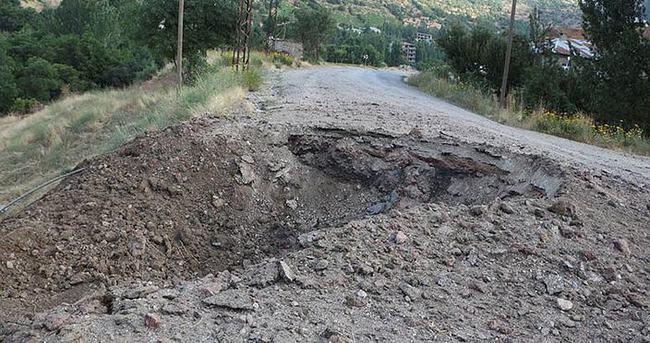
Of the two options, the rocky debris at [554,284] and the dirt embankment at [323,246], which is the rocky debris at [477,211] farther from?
the rocky debris at [554,284]

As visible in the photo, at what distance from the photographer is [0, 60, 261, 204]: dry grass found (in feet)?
30.3

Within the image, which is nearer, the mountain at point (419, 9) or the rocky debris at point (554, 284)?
the rocky debris at point (554, 284)

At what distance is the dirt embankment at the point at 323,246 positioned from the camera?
10.7ft

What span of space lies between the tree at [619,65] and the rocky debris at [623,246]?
11.7m

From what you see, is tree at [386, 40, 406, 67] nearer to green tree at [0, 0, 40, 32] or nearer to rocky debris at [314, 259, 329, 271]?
green tree at [0, 0, 40, 32]

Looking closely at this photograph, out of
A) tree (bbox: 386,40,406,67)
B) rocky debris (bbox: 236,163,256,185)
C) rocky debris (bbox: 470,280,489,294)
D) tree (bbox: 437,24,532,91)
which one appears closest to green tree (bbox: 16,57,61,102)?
tree (bbox: 437,24,532,91)

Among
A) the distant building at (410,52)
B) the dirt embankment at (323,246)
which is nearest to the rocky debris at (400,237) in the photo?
the dirt embankment at (323,246)

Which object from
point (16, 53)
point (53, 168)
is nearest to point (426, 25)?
point (16, 53)

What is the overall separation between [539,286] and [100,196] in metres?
3.82

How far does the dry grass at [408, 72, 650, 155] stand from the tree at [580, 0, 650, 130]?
2.51 ft

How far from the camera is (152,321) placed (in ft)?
10.1

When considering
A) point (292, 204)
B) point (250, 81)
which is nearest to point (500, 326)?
point (292, 204)

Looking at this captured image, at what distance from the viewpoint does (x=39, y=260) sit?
4.53 meters

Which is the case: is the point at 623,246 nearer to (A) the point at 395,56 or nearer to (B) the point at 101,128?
(B) the point at 101,128
